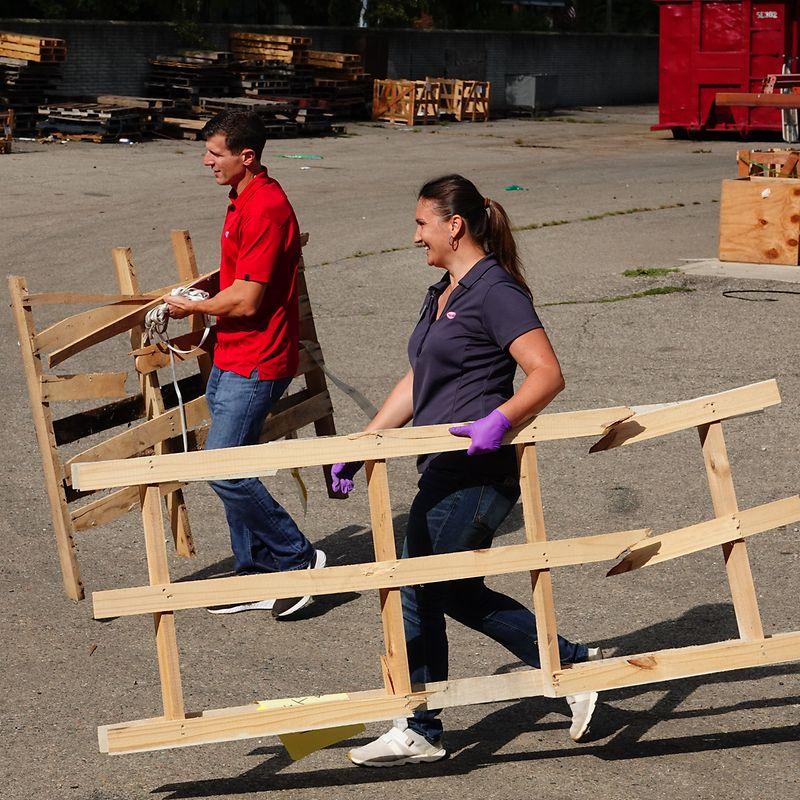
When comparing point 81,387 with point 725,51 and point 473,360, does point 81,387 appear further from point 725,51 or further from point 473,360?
point 725,51

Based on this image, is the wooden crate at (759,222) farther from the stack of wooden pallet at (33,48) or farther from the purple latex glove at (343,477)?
the stack of wooden pallet at (33,48)

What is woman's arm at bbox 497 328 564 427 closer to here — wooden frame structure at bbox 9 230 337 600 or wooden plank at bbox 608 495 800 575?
wooden plank at bbox 608 495 800 575

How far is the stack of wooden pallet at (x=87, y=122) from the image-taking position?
24.5 meters

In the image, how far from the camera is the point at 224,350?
5453 millimetres

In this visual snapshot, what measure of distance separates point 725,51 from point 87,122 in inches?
504

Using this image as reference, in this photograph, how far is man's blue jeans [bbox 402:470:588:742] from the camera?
4.24 meters

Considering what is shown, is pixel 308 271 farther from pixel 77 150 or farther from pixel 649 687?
pixel 77 150

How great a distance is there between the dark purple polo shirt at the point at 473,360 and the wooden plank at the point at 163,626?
3.04 feet

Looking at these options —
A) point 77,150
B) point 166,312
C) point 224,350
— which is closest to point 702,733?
point 224,350

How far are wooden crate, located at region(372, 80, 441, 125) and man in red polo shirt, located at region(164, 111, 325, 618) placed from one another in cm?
2625

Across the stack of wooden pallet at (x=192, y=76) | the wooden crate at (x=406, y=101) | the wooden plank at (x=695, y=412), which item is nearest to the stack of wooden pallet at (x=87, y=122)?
the stack of wooden pallet at (x=192, y=76)

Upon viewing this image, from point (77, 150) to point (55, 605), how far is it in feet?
61.7

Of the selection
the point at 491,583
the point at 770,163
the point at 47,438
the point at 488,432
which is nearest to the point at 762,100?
the point at 770,163

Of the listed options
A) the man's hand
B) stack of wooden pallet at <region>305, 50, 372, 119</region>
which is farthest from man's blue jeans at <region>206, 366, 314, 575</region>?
stack of wooden pallet at <region>305, 50, 372, 119</region>
